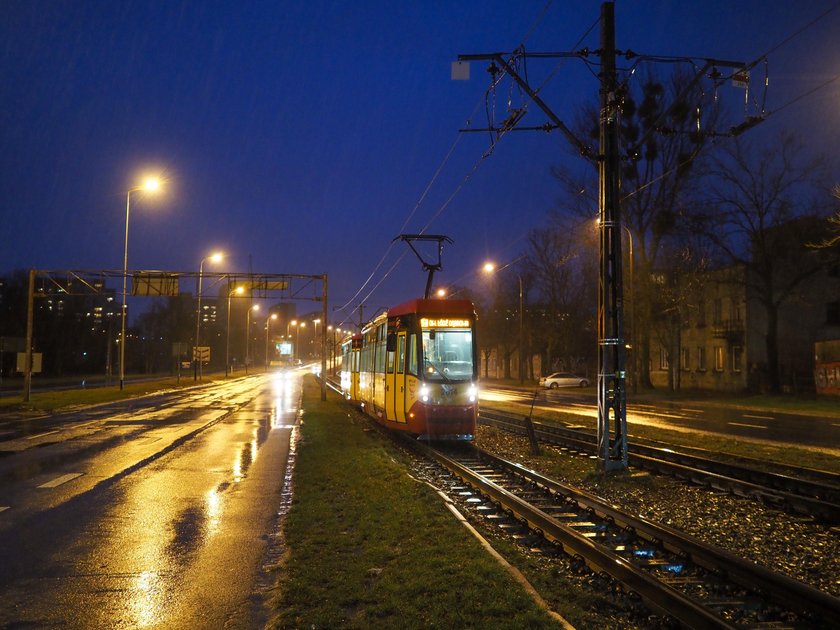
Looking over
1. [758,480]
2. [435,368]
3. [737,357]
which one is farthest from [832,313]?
[758,480]

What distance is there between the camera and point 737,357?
50.8 m

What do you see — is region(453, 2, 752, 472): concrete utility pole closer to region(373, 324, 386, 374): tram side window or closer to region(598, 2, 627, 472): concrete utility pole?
region(598, 2, 627, 472): concrete utility pole

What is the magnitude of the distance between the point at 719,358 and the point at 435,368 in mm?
41335

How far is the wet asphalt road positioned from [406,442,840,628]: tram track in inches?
125

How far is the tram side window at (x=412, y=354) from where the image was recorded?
1750cm

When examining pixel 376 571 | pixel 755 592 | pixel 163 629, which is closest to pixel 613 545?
pixel 755 592

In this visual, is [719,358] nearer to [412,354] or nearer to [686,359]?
[686,359]

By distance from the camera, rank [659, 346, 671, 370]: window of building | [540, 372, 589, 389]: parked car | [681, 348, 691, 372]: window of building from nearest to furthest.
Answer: [681, 348, 691, 372]: window of building, [659, 346, 671, 370]: window of building, [540, 372, 589, 389]: parked car

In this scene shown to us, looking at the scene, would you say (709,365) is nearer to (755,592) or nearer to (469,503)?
(469,503)

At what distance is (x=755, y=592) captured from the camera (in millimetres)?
6523

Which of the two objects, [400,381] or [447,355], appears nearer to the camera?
[447,355]

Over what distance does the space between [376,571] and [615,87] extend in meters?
10.2

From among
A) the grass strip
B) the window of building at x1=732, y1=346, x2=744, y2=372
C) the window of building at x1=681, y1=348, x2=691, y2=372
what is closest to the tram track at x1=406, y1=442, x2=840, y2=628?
the grass strip

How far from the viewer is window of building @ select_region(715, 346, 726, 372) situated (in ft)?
172
